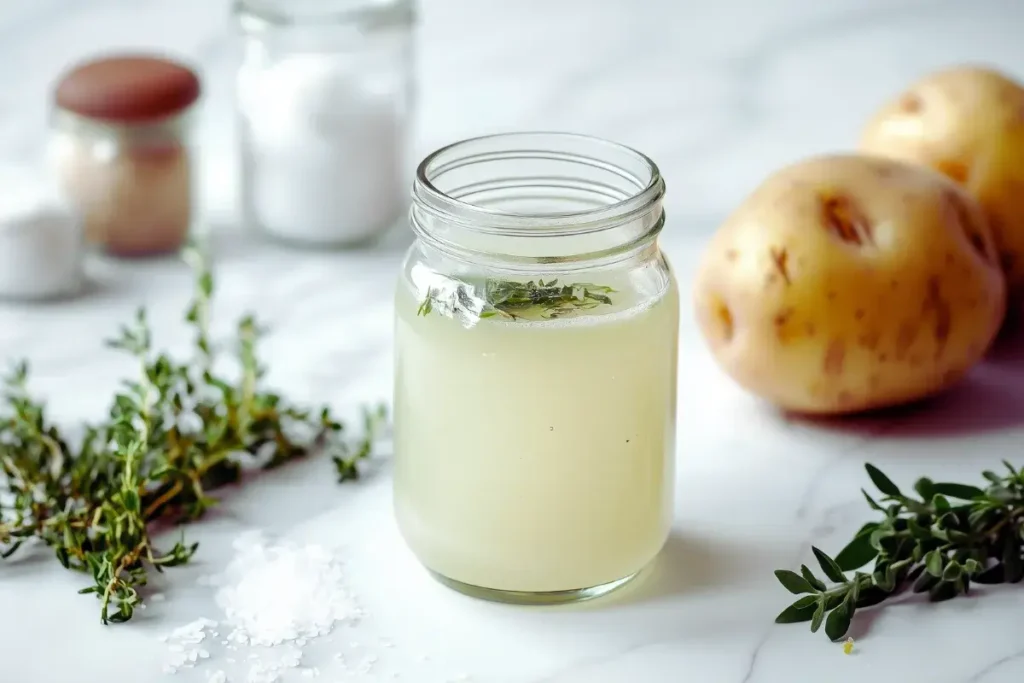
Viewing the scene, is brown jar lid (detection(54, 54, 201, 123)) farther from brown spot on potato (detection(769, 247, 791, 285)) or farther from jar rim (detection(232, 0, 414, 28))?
brown spot on potato (detection(769, 247, 791, 285))

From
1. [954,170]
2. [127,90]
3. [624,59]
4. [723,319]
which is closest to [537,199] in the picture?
[723,319]

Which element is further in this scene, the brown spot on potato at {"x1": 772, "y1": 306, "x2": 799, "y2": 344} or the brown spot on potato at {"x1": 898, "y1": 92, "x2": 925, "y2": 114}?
the brown spot on potato at {"x1": 898, "y1": 92, "x2": 925, "y2": 114}

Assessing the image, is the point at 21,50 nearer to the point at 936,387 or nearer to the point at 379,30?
the point at 379,30

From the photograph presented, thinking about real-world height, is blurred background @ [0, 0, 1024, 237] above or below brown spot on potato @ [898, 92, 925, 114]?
below

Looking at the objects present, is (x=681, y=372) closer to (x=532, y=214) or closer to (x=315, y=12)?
(x=532, y=214)

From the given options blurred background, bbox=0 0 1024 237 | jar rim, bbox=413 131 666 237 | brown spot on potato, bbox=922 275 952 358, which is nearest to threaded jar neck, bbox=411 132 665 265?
jar rim, bbox=413 131 666 237

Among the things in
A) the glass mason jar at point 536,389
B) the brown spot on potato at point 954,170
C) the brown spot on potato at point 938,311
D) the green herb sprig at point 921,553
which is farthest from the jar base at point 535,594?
the brown spot on potato at point 954,170

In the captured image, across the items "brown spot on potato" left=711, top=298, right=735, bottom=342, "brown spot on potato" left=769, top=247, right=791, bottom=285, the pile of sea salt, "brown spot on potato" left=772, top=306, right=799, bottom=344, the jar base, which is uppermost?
"brown spot on potato" left=769, top=247, right=791, bottom=285
